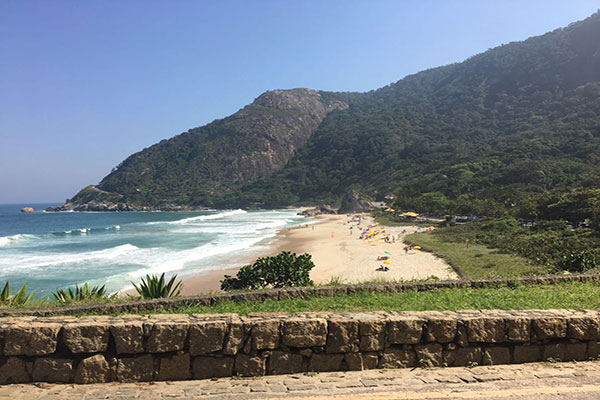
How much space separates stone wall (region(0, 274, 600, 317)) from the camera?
5.84 meters

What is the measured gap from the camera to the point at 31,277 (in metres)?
21.2

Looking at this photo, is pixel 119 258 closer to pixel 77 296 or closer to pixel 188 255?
pixel 188 255

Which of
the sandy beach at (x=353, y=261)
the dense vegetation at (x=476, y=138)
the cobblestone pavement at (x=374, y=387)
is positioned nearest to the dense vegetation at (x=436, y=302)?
the cobblestone pavement at (x=374, y=387)

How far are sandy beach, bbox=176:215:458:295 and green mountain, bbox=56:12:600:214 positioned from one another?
698 inches

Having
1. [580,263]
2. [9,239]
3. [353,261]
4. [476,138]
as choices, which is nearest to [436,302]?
[580,263]

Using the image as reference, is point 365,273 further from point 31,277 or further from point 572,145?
point 572,145

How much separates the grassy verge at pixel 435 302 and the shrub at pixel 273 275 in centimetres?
303

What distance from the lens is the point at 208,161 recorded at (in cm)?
14275

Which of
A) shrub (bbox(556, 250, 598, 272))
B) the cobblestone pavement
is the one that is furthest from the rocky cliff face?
the cobblestone pavement

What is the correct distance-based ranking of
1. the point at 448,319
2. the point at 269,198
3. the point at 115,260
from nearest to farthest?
the point at 448,319, the point at 115,260, the point at 269,198

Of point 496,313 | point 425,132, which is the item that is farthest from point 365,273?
point 425,132

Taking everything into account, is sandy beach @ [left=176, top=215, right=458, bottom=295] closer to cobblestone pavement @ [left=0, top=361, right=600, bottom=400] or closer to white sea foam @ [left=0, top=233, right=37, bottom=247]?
cobblestone pavement @ [left=0, top=361, right=600, bottom=400]

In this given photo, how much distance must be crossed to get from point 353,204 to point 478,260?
55899 mm

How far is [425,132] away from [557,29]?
78920 mm
